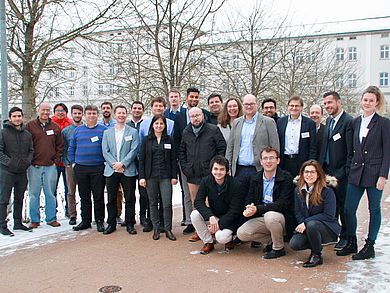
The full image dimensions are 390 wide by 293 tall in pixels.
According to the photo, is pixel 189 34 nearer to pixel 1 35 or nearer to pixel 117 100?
pixel 1 35

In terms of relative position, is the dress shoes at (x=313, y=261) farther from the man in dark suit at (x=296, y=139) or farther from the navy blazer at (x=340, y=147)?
the man in dark suit at (x=296, y=139)

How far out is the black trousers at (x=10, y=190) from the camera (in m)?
6.54

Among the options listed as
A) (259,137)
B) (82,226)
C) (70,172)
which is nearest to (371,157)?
(259,137)

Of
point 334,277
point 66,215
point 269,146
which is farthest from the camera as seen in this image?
point 66,215

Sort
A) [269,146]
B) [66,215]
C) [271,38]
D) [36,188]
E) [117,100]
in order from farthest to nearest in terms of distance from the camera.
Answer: [117,100]
[271,38]
[66,215]
[36,188]
[269,146]

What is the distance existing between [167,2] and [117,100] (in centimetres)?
989

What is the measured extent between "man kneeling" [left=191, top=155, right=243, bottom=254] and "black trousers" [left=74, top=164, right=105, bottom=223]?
74.9 inches

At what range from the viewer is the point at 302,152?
5.97 m

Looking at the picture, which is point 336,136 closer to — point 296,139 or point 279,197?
point 296,139

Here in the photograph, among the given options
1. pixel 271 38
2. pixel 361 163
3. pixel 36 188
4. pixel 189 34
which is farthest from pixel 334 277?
pixel 271 38

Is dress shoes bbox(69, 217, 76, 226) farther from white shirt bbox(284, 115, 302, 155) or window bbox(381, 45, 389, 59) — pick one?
window bbox(381, 45, 389, 59)

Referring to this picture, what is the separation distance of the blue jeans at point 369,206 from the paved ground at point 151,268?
0.48 metres

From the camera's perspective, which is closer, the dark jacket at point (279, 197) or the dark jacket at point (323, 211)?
the dark jacket at point (323, 211)

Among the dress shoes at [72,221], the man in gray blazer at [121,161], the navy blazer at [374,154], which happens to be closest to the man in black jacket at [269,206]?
the navy blazer at [374,154]
